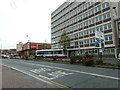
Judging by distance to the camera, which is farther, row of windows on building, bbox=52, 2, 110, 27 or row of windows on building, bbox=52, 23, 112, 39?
row of windows on building, bbox=52, 2, 110, 27

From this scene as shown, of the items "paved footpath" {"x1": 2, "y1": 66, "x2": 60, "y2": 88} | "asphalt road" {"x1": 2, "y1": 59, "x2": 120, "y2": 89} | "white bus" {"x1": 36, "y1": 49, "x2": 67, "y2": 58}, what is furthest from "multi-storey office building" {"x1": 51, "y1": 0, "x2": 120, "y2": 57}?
"paved footpath" {"x1": 2, "y1": 66, "x2": 60, "y2": 88}

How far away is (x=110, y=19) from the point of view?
32844 mm

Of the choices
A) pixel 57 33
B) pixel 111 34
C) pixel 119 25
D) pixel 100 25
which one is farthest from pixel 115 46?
pixel 57 33

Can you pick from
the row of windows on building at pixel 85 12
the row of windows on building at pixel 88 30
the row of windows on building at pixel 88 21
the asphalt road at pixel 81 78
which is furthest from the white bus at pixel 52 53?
the asphalt road at pixel 81 78

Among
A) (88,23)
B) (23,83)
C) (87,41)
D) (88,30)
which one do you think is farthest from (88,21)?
(23,83)

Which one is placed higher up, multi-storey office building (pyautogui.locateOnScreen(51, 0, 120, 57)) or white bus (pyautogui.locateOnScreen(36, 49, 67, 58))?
multi-storey office building (pyautogui.locateOnScreen(51, 0, 120, 57))

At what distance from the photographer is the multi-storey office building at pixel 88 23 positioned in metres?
32.6

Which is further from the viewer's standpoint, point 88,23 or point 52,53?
point 88,23

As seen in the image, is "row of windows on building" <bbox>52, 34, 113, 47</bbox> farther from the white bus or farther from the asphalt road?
the asphalt road

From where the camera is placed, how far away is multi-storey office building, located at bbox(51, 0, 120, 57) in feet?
107

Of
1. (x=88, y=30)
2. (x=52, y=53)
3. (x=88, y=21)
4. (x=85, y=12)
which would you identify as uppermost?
(x=85, y=12)

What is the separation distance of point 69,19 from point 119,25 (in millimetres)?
25000

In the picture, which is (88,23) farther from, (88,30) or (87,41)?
(87,41)

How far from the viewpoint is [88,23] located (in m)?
41.1
